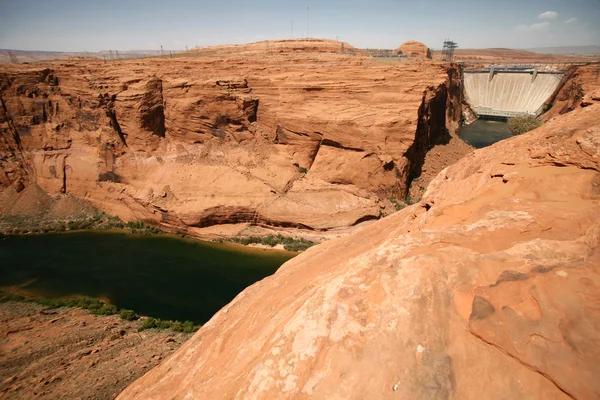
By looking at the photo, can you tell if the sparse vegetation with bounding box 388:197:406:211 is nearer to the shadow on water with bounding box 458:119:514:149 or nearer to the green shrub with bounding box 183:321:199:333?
the green shrub with bounding box 183:321:199:333

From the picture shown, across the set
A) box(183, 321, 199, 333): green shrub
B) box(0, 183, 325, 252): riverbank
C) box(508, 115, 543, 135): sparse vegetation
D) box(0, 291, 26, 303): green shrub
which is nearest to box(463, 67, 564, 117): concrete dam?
box(508, 115, 543, 135): sparse vegetation

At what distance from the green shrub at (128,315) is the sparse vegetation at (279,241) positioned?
7.32 meters

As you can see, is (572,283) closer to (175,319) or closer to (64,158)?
(175,319)

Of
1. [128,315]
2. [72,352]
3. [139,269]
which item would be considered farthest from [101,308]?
[139,269]

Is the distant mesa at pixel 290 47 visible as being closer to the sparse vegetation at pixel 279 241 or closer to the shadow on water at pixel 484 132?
the shadow on water at pixel 484 132

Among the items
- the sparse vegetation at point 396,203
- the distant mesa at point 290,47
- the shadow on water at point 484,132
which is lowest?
the sparse vegetation at point 396,203

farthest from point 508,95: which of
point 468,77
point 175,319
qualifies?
point 175,319

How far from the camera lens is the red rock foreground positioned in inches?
148

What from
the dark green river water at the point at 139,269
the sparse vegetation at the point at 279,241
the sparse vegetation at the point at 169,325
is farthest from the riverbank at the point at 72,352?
the sparse vegetation at the point at 279,241

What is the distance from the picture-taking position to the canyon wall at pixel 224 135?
21359 millimetres

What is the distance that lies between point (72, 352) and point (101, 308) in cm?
362

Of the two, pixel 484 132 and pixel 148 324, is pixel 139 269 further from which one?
pixel 484 132

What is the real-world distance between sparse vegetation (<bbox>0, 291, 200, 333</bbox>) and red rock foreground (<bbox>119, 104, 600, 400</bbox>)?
8769 mm

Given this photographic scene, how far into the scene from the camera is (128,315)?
1511 cm
